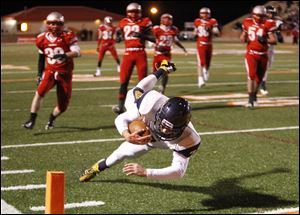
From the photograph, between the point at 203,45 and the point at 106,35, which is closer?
the point at 203,45

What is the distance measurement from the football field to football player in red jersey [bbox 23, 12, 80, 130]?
2.12 feet

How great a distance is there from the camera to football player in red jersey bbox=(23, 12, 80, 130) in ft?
10.5

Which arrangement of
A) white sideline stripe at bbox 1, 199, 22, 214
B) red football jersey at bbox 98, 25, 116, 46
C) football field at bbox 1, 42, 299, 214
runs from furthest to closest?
red football jersey at bbox 98, 25, 116, 46 < football field at bbox 1, 42, 299, 214 < white sideline stripe at bbox 1, 199, 22, 214

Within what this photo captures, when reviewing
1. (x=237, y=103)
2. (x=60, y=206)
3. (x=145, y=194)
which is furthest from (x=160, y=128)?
(x=237, y=103)

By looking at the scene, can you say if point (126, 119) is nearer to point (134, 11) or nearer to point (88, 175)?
point (134, 11)

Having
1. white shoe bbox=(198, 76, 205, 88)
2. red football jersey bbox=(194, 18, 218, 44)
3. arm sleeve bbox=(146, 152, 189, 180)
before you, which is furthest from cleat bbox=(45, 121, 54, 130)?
arm sleeve bbox=(146, 152, 189, 180)

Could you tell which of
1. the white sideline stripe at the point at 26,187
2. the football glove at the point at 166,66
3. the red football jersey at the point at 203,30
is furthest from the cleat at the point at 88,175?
the red football jersey at the point at 203,30

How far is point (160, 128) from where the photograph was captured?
185 centimetres

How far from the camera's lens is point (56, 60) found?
5734 millimetres

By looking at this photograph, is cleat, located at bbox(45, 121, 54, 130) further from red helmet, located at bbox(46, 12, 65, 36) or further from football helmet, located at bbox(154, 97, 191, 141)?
football helmet, located at bbox(154, 97, 191, 141)

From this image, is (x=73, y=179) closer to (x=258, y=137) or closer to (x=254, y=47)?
(x=258, y=137)

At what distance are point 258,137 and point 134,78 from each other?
1044cm

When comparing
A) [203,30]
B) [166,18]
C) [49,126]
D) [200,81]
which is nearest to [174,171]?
[166,18]

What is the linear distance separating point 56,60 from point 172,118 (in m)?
4.06
